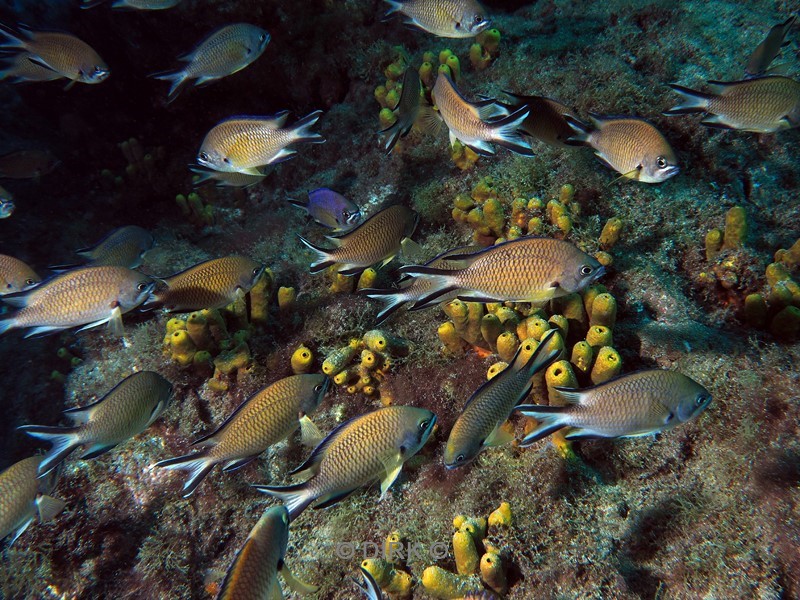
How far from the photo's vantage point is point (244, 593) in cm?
172

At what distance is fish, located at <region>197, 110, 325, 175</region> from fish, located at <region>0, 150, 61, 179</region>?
4.22 meters

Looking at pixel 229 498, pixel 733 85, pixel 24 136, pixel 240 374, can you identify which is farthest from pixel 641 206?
pixel 24 136

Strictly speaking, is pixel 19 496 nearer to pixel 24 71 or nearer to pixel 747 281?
pixel 24 71

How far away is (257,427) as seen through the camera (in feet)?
8.64

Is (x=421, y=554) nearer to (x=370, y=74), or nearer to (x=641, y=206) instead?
(x=641, y=206)

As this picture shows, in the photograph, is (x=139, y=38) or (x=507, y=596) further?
(x=139, y=38)

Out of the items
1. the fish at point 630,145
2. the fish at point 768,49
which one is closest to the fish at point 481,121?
the fish at point 630,145

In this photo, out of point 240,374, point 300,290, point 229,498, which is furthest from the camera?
point 300,290

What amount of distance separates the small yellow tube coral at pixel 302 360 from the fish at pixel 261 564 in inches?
66.6

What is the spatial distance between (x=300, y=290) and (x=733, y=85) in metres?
4.15

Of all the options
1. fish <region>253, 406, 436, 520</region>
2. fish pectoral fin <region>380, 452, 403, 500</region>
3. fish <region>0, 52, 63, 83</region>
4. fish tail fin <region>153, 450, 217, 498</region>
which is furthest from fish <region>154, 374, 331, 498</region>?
fish <region>0, 52, 63, 83</region>

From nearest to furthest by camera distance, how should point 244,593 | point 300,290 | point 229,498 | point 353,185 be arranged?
point 244,593, point 229,498, point 300,290, point 353,185

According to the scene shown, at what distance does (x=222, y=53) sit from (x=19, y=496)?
4.14m

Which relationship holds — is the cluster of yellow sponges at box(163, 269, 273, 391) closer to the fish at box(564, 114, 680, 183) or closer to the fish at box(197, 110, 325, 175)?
the fish at box(197, 110, 325, 175)
